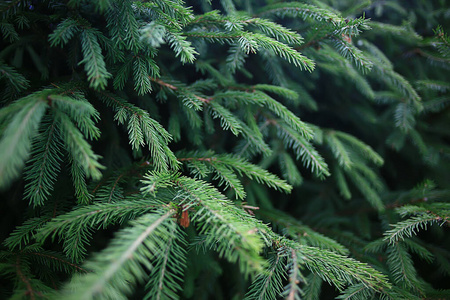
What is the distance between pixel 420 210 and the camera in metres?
1.03

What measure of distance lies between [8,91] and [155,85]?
499 millimetres

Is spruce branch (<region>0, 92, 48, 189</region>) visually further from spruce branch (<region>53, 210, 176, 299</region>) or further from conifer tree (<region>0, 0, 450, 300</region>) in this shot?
spruce branch (<region>53, 210, 176, 299</region>)

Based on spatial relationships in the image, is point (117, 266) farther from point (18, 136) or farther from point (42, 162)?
point (42, 162)

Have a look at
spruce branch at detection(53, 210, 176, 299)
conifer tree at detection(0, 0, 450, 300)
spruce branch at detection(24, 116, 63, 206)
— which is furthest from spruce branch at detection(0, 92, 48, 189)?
spruce branch at detection(53, 210, 176, 299)

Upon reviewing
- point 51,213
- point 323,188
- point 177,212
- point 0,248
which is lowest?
point 323,188

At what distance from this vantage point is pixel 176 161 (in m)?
0.87

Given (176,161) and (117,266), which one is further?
(176,161)

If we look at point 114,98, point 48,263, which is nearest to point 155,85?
point 114,98

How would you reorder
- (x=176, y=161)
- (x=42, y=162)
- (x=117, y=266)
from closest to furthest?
(x=117, y=266) < (x=42, y=162) < (x=176, y=161)

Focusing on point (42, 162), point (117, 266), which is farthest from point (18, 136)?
point (117, 266)

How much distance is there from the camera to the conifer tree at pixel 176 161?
67 centimetres

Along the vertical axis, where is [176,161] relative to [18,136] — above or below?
below

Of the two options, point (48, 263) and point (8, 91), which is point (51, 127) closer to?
point (8, 91)

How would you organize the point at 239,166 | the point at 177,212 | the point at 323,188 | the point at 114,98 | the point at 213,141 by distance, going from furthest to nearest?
1. the point at 323,188
2. the point at 213,141
3. the point at 239,166
4. the point at 114,98
5. the point at 177,212
